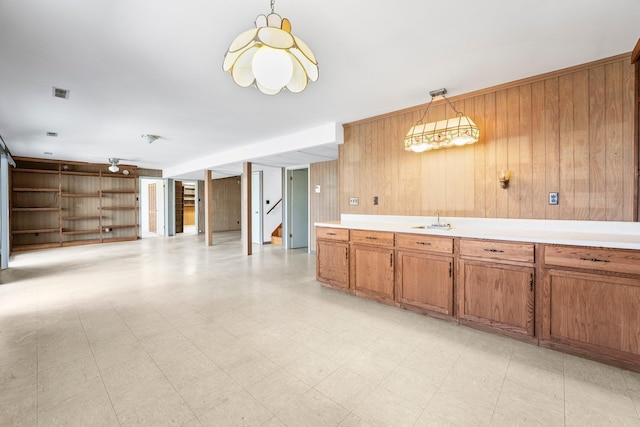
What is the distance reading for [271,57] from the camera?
5.09ft

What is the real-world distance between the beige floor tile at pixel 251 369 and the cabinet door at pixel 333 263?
1706 mm

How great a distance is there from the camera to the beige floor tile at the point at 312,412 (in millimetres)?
1513

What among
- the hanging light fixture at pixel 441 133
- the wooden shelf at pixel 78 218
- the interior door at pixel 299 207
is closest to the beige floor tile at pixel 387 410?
the hanging light fixture at pixel 441 133

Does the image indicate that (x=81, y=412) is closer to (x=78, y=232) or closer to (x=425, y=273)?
(x=425, y=273)

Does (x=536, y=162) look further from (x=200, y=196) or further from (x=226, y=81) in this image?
(x=200, y=196)

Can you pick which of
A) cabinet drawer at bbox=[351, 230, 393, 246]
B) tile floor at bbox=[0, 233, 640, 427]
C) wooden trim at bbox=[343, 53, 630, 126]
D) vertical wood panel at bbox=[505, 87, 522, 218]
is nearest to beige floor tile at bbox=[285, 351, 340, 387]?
tile floor at bbox=[0, 233, 640, 427]


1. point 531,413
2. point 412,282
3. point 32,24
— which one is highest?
point 32,24

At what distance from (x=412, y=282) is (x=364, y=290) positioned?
658mm

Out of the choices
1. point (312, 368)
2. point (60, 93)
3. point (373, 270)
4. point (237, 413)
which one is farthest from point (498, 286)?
point (60, 93)

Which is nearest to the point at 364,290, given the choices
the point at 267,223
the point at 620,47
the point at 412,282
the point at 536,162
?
the point at 412,282

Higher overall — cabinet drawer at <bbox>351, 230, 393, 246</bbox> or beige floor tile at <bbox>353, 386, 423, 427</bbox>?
cabinet drawer at <bbox>351, 230, 393, 246</bbox>

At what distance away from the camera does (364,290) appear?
136 inches

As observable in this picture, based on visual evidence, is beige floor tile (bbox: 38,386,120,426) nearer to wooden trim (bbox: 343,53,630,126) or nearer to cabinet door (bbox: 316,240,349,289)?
cabinet door (bbox: 316,240,349,289)

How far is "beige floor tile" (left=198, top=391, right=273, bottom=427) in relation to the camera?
1508mm
